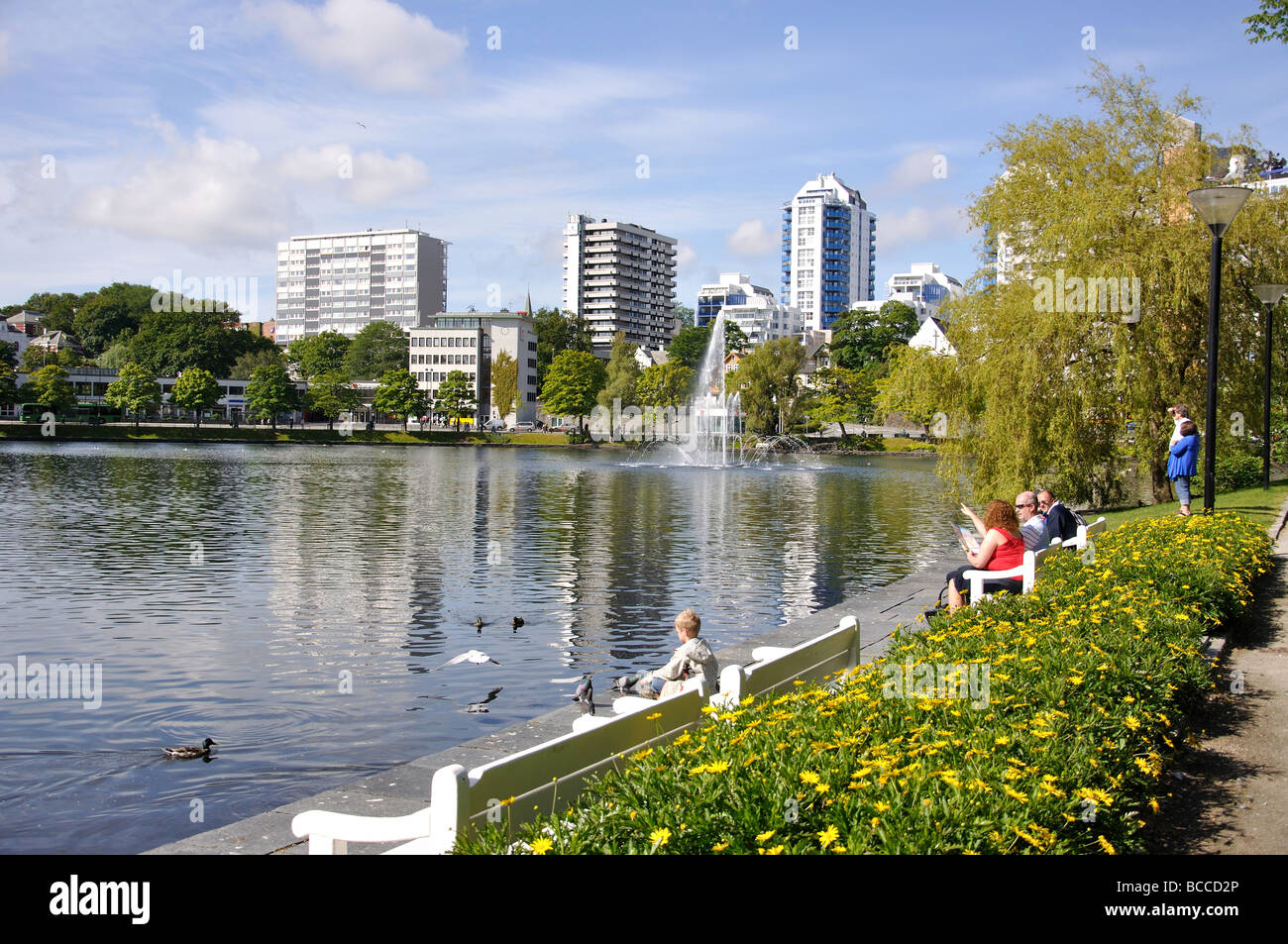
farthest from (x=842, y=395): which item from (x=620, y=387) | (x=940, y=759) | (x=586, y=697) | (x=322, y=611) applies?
(x=940, y=759)

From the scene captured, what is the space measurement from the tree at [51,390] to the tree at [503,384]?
50448mm

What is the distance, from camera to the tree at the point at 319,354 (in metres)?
155

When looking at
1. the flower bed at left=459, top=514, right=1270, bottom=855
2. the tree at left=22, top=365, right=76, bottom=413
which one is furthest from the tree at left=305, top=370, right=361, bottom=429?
the flower bed at left=459, top=514, right=1270, bottom=855

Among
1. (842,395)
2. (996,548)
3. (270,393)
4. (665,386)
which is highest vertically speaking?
(665,386)

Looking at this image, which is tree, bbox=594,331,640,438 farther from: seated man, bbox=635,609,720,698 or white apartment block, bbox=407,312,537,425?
seated man, bbox=635,609,720,698

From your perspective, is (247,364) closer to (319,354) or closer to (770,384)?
(319,354)

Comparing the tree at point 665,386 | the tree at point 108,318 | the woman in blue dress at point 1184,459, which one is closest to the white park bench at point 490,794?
the woman in blue dress at point 1184,459

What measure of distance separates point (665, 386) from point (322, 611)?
11282cm

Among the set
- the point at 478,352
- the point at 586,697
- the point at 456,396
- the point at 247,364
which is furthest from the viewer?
the point at 247,364

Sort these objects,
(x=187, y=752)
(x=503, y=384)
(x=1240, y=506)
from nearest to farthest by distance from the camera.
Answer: (x=187, y=752), (x=1240, y=506), (x=503, y=384)

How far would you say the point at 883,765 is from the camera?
15.2 feet

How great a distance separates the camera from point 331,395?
410 ft

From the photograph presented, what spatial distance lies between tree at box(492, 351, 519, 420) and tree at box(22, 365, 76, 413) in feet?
166

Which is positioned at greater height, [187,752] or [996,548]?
[996,548]
